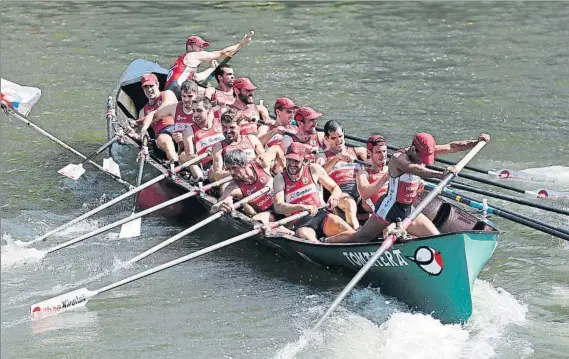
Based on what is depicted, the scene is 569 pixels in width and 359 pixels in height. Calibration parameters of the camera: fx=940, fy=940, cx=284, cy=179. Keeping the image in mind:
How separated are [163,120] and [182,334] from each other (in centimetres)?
465

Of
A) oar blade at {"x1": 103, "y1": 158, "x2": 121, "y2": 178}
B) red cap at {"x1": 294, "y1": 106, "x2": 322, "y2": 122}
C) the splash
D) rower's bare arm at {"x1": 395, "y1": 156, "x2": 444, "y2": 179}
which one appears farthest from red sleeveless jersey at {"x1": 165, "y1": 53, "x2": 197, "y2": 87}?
rower's bare arm at {"x1": 395, "y1": 156, "x2": 444, "y2": 179}

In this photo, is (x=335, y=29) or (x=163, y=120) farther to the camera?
(x=335, y=29)

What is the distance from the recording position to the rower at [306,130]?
1120cm

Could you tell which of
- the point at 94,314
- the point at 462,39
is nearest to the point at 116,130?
the point at 94,314

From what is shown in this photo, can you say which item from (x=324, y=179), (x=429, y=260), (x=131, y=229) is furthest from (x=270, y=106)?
(x=429, y=260)

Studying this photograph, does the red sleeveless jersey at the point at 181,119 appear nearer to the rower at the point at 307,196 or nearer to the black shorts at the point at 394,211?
the rower at the point at 307,196

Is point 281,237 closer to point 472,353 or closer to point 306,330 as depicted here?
point 306,330

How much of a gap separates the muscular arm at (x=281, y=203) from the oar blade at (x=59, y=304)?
2.20m

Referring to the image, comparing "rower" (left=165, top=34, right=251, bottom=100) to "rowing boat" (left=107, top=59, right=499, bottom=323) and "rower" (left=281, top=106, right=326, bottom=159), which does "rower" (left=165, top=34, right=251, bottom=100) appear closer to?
"rower" (left=281, top=106, right=326, bottom=159)

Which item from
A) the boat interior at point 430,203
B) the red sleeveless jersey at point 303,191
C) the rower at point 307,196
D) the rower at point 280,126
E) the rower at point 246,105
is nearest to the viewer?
the boat interior at point 430,203

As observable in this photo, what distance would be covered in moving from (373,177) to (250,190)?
1457mm

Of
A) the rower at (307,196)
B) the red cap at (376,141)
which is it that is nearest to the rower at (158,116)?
the rower at (307,196)

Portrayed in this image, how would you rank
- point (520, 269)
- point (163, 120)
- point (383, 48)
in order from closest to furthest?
point (520, 269), point (163, 120), point (383, 48)

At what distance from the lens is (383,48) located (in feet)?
69.8
